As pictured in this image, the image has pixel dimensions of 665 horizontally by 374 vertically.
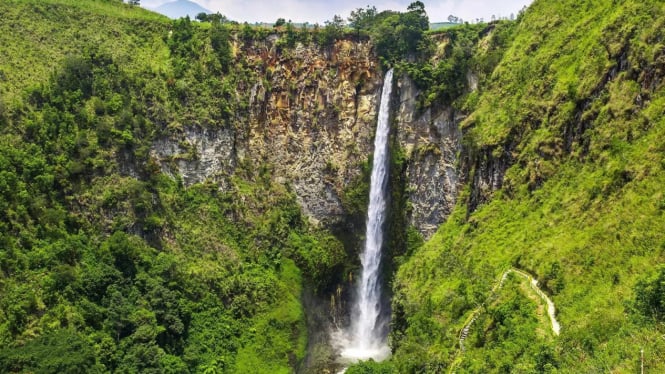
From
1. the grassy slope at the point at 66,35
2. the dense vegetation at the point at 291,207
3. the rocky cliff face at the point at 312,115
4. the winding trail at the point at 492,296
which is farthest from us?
the rocky cliff face at the point at 312,115

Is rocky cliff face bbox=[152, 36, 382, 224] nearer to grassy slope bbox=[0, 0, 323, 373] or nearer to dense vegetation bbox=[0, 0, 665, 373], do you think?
dense vegetation bbox=[0, 0, 665, 373]

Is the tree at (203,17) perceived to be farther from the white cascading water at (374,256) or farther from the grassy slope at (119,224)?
the white cascading water at (374,256)

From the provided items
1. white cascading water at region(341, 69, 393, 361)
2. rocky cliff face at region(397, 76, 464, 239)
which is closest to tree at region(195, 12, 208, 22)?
white cascading water at region(341, 69, 393, 361)

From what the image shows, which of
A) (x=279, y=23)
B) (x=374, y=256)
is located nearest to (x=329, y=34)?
(x=279, y=23)

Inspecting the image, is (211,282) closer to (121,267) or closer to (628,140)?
(121,267)

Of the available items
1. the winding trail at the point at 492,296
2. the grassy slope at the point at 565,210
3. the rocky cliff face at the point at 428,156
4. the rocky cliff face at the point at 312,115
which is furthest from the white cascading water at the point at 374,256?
the winding trail at the point at 492,296

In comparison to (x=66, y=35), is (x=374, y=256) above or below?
below

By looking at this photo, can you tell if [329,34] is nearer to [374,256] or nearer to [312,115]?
[312,115]
